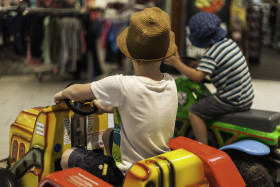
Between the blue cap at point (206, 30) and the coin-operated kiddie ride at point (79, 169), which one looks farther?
the blue cap at point (206, 30)

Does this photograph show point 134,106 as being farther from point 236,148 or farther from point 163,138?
point 236,148

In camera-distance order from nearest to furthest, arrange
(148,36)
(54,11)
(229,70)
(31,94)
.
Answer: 1. (148,36)
2. (229,70)
3. (31,94)
4. (54,11)

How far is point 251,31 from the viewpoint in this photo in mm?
9289

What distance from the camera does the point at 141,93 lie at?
62.7 inches

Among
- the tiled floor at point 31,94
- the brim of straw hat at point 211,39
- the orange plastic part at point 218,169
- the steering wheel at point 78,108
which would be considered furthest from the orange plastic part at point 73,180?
the tiled floor at point 31,94

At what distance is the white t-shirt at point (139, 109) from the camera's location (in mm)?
1591

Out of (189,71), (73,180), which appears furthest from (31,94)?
(73,180)

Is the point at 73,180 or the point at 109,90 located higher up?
the point at 109,90

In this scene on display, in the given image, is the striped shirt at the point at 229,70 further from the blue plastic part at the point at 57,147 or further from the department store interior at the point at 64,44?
the department store interior at the point at 64,44

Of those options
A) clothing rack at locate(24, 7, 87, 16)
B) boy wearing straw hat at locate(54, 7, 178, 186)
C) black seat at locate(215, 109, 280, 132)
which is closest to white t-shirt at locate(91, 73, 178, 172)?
boy wearing straw hat at locate(54, 7, 178, 186)

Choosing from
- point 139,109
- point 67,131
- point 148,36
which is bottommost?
point 67,131

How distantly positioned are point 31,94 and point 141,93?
417 centimetres

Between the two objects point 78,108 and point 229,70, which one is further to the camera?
point 229,70

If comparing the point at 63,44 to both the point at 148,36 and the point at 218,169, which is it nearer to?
the point at 148,36
